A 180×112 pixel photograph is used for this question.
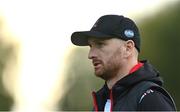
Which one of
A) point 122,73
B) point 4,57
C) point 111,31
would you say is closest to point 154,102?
point 122,73

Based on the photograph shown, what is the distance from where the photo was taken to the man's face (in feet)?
24.4

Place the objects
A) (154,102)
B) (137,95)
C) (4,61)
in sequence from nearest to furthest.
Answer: (154,102)
(137,95)
(4,61)

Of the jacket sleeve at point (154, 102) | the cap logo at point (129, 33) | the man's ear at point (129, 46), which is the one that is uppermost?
the cap logo at point (129, 33)

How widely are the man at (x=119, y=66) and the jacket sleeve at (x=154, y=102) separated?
0.01m

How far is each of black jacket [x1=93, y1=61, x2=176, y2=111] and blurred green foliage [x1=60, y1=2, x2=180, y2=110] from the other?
38665 millimetres

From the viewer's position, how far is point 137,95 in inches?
280

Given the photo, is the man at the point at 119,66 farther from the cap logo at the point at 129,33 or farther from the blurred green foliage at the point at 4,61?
the blurred green foliage at the point at 4,61

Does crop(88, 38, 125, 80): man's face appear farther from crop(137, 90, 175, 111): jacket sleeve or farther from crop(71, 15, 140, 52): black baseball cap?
crop(137, 90, 175, 111): jacket sleeve

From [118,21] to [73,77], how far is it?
58731 mm

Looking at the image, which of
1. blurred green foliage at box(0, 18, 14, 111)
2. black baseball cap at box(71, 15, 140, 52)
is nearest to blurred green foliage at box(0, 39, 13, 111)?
blurred green foliage at box(0, 18, 14, 111)

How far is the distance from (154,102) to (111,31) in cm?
85

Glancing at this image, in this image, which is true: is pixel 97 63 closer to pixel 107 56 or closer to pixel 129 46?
pixel 107 56

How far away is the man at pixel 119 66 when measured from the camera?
715 centimetres

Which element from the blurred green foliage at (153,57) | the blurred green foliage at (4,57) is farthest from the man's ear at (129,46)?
the blurred green foliage at (153,57)
